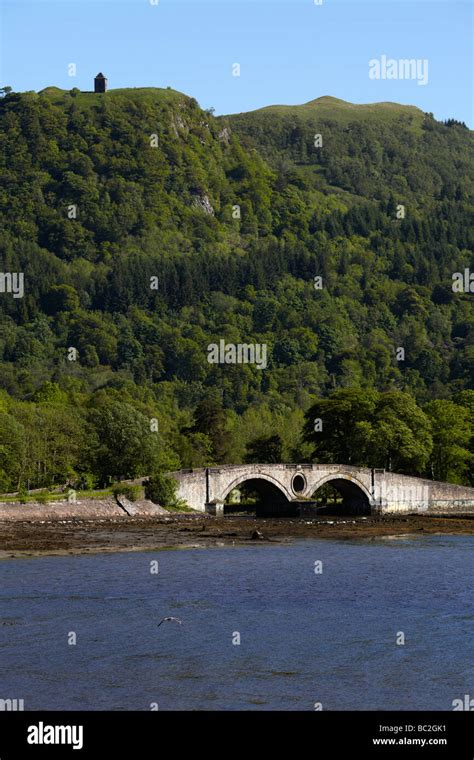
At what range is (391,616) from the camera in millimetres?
58250

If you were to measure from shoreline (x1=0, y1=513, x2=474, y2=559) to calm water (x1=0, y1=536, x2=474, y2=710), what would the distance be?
3.39 metres

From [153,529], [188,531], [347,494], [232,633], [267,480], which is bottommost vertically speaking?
[232,633]

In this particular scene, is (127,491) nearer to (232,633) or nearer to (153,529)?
(153,529)

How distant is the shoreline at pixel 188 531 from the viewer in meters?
79.5

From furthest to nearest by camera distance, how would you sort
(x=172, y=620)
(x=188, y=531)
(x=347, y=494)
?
1. (x=347, y=494)
2. (x=188, y=531)
3. (x=172, y=620)

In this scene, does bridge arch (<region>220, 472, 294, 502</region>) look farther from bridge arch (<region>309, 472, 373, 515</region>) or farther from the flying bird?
the flying bird

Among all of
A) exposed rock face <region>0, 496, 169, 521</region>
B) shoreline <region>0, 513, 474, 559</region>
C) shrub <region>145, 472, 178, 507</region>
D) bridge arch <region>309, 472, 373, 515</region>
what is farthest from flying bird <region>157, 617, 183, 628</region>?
bridge arch <region>309, 472, 373, 515</region>

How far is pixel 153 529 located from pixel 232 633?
41.3 meters


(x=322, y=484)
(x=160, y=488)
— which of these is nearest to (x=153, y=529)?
(x=160, y=488)

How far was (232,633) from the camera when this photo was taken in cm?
5241

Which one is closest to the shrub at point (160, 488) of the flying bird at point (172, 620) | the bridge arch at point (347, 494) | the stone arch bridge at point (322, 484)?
the stone arch bridge at point (322, 484)

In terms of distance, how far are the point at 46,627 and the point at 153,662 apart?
23.4 ft

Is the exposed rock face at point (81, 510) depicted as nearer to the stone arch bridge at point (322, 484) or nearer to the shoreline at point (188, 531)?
the shoreline at point (188, 531)

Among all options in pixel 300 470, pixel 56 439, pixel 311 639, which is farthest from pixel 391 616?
pixel 300 470
